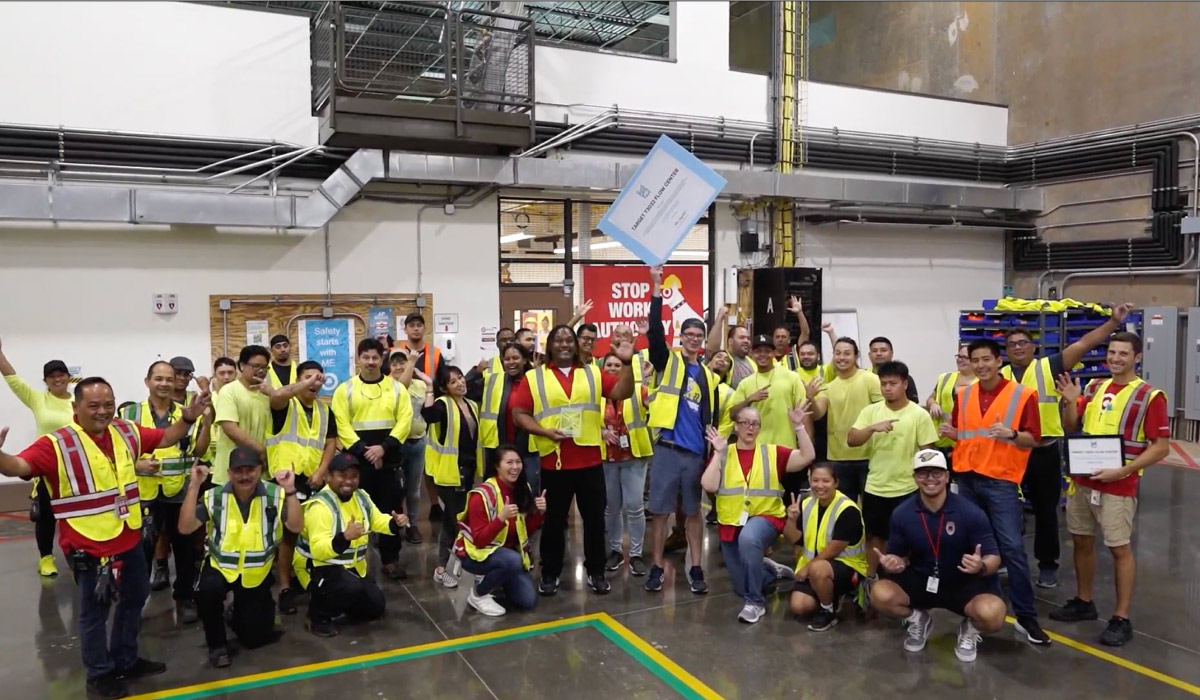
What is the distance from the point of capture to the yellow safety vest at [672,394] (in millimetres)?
6055

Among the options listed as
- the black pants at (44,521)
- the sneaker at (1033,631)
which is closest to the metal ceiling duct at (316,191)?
the black pants at (44,521)

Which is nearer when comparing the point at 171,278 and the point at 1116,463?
the point at 1116,463

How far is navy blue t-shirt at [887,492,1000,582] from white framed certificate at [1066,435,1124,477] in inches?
27.3

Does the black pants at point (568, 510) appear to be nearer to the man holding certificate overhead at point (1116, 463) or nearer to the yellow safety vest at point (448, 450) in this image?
the yellow safety vest at point (448, 450)

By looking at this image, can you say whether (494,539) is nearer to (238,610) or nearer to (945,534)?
(238,610)

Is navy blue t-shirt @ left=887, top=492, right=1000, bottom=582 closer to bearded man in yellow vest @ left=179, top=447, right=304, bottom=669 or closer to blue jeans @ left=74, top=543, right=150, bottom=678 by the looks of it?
bearded man in yellow vest @ left=179, top=447, right=304, bottom=669

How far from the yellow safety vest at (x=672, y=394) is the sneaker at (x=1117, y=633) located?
2.85 metres

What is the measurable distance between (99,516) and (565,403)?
9.50 feet

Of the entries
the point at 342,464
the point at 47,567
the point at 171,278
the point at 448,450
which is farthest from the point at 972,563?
the point at 171,278

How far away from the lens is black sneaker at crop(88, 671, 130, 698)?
445cm

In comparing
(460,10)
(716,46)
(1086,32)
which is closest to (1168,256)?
(1086,32)

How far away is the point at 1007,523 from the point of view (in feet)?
17.2

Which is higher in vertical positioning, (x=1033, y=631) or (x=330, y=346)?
(x=330, y=346)

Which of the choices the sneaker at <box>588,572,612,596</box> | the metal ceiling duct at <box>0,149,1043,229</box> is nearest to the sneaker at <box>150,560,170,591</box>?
the sneaker at <box>588,572,612,596</box>
